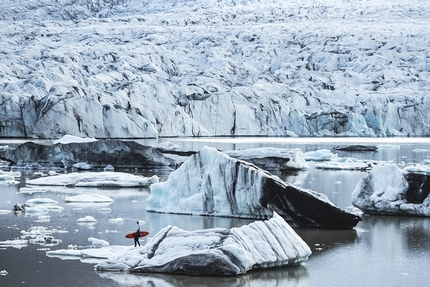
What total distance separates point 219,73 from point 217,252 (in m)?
34.9

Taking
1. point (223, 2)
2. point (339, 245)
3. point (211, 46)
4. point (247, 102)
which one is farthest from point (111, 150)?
point (223, 2)

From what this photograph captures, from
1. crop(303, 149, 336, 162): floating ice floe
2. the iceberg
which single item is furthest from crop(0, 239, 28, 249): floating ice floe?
crop(303, 149, 336, 162): floating ice floe

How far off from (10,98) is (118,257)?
2297 centimetres

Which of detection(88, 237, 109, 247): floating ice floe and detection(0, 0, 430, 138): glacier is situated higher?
detection(0, 0, 430, 138): glacier

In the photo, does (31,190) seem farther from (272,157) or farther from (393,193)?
(272,157)

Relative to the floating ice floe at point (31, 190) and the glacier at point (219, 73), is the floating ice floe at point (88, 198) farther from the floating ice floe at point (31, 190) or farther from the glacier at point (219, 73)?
the glacier at point (219, 73)

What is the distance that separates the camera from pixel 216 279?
5688 millimetres

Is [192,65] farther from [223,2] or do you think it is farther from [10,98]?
[223,2]

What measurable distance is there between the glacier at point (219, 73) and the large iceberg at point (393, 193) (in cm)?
1869

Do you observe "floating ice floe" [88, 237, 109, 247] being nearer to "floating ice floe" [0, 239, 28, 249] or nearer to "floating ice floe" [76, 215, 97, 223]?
"floating ice floe" [0, 239, 28, 249]

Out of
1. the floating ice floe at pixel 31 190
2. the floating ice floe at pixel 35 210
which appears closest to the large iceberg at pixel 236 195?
the floating ice floe at pixel 35 210

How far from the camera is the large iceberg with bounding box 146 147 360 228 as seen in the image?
27.1 ft

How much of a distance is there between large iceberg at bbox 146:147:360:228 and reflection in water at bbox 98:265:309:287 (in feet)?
7.54

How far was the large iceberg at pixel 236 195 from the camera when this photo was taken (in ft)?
27.1
